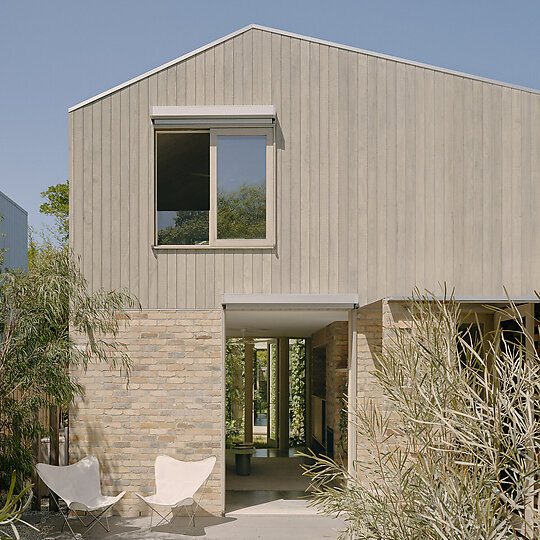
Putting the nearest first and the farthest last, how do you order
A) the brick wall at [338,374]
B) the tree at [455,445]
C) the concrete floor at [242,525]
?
the tree at [455,445] → the concrete floor at [242,525] → the brick wall at [338,374]

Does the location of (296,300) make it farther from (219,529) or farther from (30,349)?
(30,349)

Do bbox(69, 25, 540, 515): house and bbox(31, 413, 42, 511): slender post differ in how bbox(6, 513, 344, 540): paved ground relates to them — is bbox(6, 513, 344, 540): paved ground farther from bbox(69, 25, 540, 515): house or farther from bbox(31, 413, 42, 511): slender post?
bbox(69, 25, 540, 515): house

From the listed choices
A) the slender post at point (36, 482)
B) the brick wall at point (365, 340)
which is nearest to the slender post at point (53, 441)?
the slender post at point (36, 482)

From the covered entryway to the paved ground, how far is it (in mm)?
479

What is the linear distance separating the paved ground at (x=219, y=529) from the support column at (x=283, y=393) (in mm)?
7063

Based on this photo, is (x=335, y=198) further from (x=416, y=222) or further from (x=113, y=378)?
(x=113, y=378)

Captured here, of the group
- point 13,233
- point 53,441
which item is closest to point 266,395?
point 53,441

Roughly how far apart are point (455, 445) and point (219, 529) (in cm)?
599

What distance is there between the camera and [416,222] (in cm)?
884

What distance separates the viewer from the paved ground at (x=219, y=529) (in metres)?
7.72

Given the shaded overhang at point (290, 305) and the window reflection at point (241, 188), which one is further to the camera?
the window reflection at point (241, 188)

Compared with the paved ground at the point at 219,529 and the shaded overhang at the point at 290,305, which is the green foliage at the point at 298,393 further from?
the paved ground at the point at 219,529

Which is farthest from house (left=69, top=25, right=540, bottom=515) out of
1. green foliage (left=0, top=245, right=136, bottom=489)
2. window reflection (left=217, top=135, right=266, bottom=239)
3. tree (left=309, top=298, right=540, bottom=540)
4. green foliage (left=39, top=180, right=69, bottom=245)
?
green foliage (left=39, top=180, right=69, bottom=245)

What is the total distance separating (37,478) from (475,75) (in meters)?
7.97
